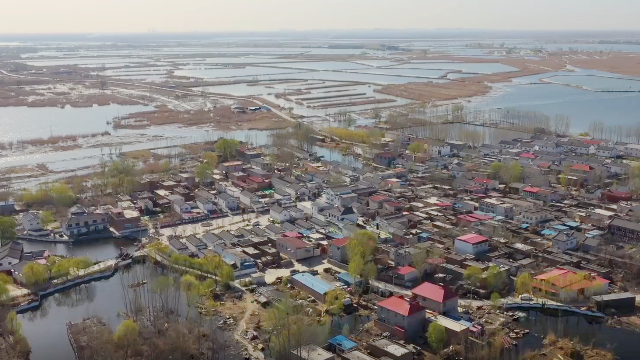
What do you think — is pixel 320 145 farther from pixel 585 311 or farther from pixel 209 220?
pixel 585 311

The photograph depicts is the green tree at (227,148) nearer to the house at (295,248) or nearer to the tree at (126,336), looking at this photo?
the house at (295,248)

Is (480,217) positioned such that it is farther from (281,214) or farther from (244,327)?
(244,327)

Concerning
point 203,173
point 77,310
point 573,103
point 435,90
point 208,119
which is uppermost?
point 435,90

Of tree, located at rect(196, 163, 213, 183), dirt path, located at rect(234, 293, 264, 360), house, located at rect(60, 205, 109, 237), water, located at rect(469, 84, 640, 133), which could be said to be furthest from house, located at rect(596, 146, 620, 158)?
house, located at rect(60, 205, 109, 237)

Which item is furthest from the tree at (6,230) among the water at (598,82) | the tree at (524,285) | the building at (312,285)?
the water at (598,82)

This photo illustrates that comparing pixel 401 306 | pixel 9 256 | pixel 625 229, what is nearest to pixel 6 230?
pixel 9 256
